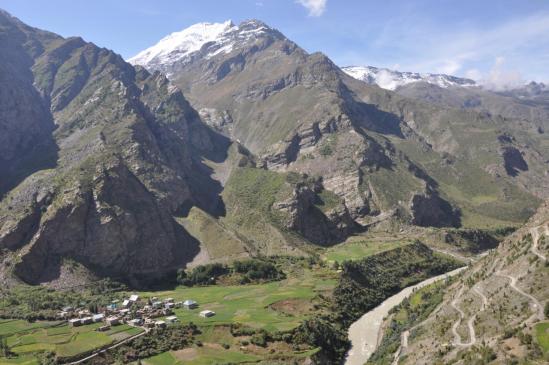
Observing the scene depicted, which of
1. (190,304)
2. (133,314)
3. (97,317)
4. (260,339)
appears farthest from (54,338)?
(260,339)

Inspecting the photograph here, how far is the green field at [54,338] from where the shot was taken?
5423 inches

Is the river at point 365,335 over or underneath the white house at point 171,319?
underneath

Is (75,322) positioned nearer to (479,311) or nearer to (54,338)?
(54,338)

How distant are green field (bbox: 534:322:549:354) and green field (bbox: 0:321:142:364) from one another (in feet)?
342

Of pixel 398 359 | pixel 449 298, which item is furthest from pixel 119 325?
pixel 449 298

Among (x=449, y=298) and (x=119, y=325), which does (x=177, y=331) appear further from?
(x=449, y=298)

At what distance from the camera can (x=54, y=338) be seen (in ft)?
487

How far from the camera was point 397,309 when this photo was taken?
590 ft

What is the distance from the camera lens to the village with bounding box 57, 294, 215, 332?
159 meters

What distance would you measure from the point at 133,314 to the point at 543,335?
12225cm

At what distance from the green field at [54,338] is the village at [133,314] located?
3.35m

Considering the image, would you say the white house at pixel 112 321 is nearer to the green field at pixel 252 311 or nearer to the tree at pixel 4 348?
the green field at pixel 252 311

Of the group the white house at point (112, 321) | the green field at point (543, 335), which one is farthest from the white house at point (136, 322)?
the green field at point (543, 335)

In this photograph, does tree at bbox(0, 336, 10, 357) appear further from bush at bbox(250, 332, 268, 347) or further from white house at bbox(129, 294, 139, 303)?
bush at bbox(250, 332, 268, 347)
